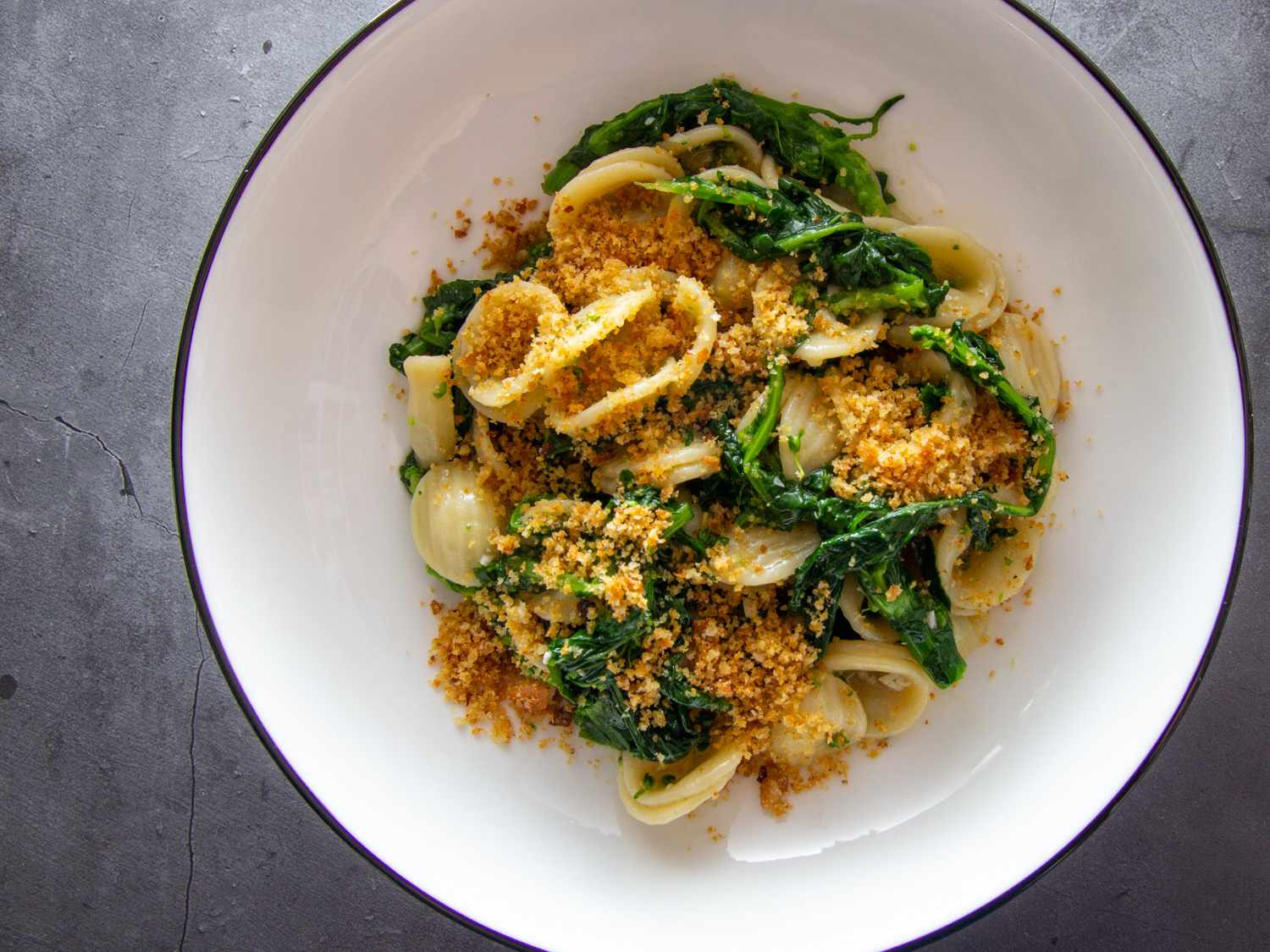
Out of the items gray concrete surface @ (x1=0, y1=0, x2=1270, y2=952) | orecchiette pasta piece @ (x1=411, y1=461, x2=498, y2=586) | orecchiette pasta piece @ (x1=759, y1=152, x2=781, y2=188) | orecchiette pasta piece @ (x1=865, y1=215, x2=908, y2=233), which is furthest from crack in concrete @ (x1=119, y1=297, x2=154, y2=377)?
orecchiette pasta piece @ (x1=865, y1=215, x2=908, y2=233)

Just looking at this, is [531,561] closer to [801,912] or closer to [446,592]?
[446,592]

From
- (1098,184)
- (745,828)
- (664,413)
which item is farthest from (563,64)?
(745,828)

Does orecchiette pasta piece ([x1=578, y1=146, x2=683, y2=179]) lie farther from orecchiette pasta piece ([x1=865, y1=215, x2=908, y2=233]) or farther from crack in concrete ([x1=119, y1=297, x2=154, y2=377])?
crack in concrete ([x1=119, y1=297, x2=154, y2=377])

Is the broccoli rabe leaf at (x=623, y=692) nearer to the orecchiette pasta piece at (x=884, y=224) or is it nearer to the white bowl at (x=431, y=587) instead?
the white bowl at (x=431, y=587)

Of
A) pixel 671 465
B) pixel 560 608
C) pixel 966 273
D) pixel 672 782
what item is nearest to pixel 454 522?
pixel 560 608

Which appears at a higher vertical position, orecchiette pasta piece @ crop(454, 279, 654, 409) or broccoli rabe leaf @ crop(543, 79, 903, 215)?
broccoli rabe leaf @ crop(543, 79, 903, 215)

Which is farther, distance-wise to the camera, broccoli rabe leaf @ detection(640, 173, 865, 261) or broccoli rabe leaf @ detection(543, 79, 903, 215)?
broccoli rabe leaf @ detection(543, 79, 903, 215)

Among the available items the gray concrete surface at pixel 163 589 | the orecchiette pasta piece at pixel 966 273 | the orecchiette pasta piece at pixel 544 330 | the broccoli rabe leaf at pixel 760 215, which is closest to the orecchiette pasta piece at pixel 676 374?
the orecchiette pasta piece at pixel 544 330
